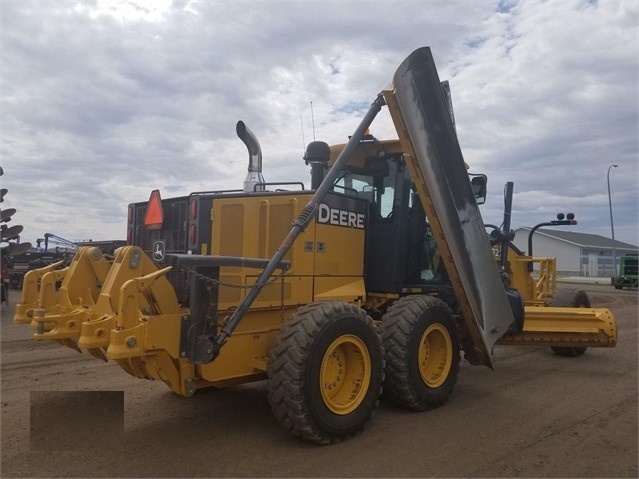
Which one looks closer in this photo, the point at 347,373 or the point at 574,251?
the point at 347,373

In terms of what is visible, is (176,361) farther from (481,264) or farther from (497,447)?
(481,264)

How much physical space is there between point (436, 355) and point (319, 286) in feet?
5.18

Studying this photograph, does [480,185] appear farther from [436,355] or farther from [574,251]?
[574,251]

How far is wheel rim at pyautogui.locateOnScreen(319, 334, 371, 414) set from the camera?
4.81 meters

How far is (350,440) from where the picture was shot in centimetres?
472

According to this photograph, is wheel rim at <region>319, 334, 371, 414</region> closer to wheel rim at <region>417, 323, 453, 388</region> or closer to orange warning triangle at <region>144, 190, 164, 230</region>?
wheel rim at <region>417, 323, 453, 388</region>

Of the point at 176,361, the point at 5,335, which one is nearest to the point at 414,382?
the point at 176,361

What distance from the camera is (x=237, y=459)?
14.0 feet

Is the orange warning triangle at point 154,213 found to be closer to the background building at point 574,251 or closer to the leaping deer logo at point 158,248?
the leaping deer logo at point 158,248

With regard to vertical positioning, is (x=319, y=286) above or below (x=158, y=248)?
below

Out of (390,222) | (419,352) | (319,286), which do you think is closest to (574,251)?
(390,222)

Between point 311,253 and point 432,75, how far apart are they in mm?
Result: 2093

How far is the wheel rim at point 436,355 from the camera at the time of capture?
584cm

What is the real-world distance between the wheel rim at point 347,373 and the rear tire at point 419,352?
1.78 feet
